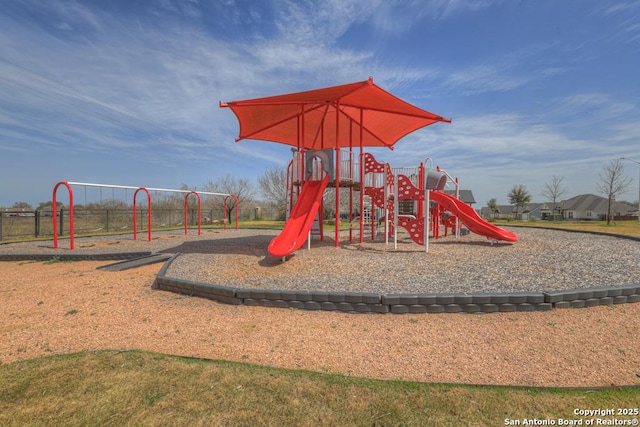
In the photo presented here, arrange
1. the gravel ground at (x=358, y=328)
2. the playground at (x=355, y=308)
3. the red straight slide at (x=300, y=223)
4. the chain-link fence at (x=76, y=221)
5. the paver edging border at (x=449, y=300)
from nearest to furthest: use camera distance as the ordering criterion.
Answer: the gravel ground at (x=358, y=328)
the playground at (x=355, y=308)
the paver edging border at (x=449, y=300)
the red straight slide at (x=300, y=223)
the chain-link fence at (x=76, y=221)

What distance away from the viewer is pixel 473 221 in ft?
38.0

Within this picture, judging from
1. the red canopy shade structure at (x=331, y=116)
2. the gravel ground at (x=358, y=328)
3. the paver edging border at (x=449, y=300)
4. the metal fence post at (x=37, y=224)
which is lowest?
the gravel ground at (x=358, y=328)

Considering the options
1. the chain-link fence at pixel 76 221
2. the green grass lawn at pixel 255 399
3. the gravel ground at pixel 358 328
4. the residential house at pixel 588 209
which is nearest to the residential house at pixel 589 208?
the residential house at pixel 588 209

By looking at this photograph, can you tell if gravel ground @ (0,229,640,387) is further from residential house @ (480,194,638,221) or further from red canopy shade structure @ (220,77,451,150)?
residential house @ (480,194,638,221)

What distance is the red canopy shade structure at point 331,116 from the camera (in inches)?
377

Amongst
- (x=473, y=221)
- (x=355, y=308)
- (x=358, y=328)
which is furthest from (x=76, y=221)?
(x=473, y=221)

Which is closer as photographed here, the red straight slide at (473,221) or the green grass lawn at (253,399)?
the green grass lawn at (253,399)

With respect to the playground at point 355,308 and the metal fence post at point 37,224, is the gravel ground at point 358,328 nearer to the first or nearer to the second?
the playground at point 355,308

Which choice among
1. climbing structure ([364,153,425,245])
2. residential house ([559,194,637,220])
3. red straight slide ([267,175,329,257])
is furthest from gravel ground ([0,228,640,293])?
residential house ([559,194,637,220])

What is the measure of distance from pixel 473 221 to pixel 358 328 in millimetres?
8953

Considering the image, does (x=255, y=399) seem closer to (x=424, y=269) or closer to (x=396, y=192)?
(x=424, y=269)

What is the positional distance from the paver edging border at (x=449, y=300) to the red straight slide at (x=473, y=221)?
5.79 metres

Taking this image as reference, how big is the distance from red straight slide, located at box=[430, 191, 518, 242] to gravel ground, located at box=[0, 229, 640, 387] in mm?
3287

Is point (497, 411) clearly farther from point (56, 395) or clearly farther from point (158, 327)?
point (158, 327)
